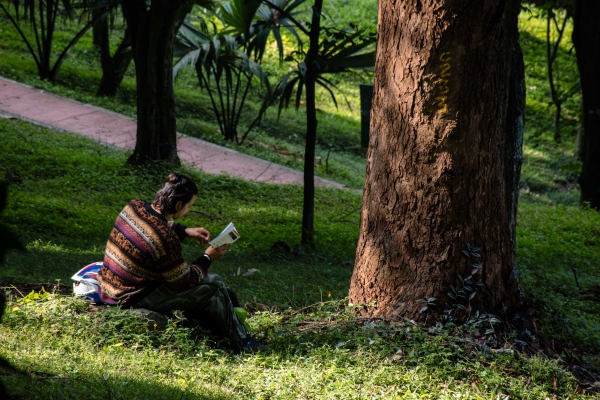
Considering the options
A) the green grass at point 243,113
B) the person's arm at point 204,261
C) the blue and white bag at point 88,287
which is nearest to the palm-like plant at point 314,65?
the person's arm at point 204,261

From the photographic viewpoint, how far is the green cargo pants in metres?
4.49

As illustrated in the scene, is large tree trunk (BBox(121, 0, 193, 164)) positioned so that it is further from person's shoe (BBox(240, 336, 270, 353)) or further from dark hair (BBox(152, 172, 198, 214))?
person's shoe (BBox(240, 336, 270, 353))

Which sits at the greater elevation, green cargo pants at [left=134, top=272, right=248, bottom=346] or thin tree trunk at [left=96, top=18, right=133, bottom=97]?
thin tree trunk at [left=96, top=18, right=133, bottom=97]

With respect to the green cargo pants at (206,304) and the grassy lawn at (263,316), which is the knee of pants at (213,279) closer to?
the green cargo pants at (206,304)

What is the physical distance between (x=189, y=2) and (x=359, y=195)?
3915 millimetres

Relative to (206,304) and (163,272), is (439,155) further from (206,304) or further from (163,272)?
(163,272)

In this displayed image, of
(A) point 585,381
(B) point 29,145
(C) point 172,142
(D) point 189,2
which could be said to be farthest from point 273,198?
(A) point 585,381

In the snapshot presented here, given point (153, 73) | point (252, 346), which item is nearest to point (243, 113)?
point (153, 73)

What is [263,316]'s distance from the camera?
5125 mm

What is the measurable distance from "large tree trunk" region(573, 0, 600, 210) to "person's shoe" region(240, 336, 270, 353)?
8.27m

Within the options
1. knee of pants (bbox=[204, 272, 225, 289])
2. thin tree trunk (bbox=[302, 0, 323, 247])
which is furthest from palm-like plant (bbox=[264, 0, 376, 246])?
knee of pants (bbox=[204, 272, 225, 289])

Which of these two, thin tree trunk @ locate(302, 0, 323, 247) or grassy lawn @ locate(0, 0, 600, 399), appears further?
thin tree trunk @ locate(302, 0, 323, 247)

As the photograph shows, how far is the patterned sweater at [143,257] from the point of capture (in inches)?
170

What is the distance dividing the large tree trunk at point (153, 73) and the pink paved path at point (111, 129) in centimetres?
118
